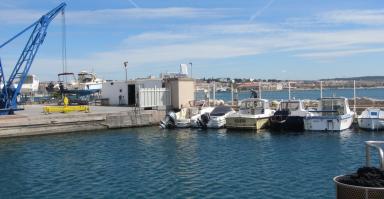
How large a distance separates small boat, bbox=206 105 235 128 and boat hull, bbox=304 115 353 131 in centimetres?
728

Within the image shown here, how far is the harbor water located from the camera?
18.6 meters

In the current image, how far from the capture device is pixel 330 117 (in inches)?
1411

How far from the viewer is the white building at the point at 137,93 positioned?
152ft

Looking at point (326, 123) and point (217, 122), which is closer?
point (326, 123)

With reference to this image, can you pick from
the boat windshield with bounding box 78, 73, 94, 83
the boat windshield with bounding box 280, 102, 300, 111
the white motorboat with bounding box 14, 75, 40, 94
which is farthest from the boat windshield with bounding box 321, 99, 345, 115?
the white motorboat with bounding box 14, 75, 40, 94

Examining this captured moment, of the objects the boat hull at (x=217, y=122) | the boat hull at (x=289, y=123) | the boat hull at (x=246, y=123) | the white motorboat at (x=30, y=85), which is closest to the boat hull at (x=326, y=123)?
the boat hull at (x=289, y=123)

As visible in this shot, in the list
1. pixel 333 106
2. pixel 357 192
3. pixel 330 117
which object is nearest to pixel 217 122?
pixel 330 117

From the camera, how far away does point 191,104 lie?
4741 centimetres

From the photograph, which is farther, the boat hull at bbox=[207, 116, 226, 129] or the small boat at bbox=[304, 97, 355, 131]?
the boat hull at bbox=[207, 116, 226, 129]

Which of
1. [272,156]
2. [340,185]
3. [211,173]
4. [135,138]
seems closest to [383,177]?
[340,185]

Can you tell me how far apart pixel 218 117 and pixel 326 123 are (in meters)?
9.14

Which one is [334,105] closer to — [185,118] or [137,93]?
[185,118]

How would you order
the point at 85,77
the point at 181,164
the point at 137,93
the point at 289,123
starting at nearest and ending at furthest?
the point at 181,164
the point at 289,123
the point at 137,93
the point at 85,77

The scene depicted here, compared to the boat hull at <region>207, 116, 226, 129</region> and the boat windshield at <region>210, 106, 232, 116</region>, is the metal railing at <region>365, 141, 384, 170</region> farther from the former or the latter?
the boat windshield at <region>210, 106, 232, 116</region>
